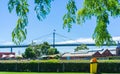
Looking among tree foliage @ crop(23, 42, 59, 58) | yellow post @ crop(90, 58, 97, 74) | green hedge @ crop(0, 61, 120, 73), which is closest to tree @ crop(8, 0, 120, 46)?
yellow post @ crop(90, 58, 97, 74)

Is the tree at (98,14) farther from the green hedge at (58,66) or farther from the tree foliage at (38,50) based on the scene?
the tree foliage at (38,50)

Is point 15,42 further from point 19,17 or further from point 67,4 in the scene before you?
point 67,4

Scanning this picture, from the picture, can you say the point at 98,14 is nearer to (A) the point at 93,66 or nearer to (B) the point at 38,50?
(A) the point at 93,66

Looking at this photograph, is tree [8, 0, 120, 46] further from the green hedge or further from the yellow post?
the green hedge

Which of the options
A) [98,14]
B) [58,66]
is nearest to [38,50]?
[58,66]

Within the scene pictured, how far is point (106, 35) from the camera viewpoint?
20.1ft

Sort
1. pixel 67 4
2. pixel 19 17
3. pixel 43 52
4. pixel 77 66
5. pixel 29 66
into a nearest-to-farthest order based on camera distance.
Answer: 1. pixel 19 17
2. pixel 67 4
3. pixel 77 66
4. pixel 29 66
5. pixel 43 52

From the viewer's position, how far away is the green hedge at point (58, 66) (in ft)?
103

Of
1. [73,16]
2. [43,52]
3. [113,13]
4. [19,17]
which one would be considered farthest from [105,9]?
[43,52]

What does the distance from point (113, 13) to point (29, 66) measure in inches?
1179

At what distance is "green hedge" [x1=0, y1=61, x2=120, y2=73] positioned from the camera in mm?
31312

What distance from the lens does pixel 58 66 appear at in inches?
1341

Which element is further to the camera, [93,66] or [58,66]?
[58,66]

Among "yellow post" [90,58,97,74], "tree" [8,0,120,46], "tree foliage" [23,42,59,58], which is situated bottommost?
"tree foliage" [23,42,59,58]
